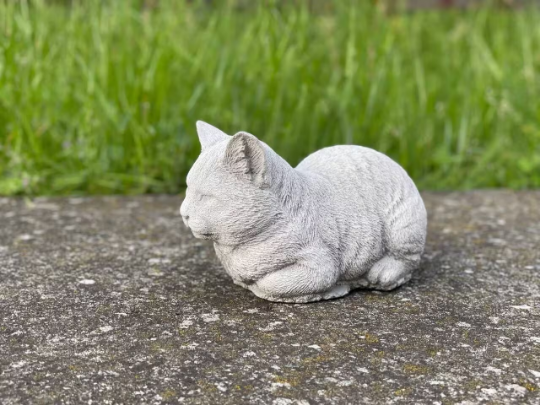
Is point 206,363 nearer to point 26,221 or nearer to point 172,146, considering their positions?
point 26,221

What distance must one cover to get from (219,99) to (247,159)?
1.72m

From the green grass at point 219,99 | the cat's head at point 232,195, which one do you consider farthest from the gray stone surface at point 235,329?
the green grass at point 219,99

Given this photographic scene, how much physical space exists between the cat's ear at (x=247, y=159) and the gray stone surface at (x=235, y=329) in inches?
16.5

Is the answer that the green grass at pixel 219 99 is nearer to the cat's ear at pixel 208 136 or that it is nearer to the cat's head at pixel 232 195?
the cat's ear at pixel 208 136

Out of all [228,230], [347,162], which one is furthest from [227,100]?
[228,230]

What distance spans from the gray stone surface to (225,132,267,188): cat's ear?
1.37 feet

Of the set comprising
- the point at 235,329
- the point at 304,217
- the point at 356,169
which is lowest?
the point at 235,329

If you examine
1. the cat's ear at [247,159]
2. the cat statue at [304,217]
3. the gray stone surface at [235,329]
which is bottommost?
the gray stone surface at [235,329]

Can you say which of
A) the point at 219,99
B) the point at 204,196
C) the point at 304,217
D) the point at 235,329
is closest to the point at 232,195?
the point at 204,196

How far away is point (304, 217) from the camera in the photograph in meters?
2.03

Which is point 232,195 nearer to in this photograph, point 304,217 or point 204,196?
point 204,196

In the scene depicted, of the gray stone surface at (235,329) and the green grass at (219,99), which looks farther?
the green grass at (219,99)

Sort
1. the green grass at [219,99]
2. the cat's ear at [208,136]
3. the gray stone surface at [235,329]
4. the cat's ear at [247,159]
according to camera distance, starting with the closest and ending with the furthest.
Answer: the gray stone surface at [235,329], the cat's ear at [247,159], the cat's ear at [208,136], the green grass at [219,99]

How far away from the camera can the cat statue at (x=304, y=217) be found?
1.93 m
